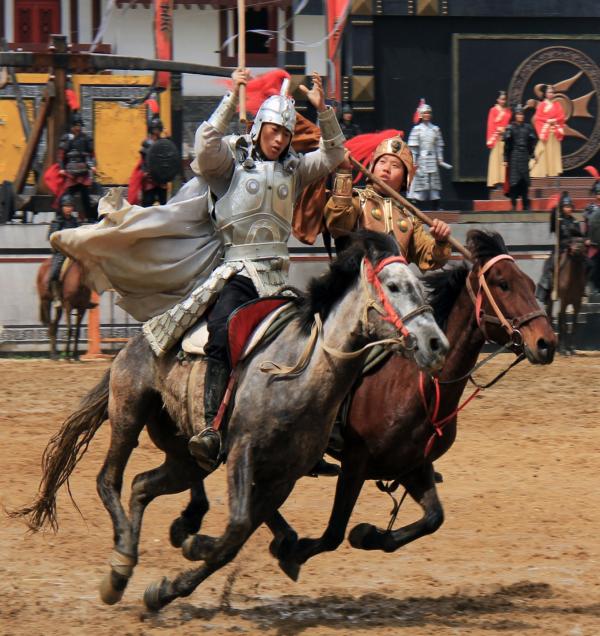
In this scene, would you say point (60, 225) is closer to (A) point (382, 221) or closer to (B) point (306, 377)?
(A) point (382, 221)

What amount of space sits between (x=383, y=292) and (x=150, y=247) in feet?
5.31

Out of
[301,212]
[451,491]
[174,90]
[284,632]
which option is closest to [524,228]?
[174,90]

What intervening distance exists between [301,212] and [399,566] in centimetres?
190

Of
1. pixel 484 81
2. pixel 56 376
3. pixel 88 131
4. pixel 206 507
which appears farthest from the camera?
pixel 484 81

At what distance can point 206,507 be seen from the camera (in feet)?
23.3

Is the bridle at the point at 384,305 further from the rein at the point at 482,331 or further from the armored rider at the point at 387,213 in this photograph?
the armored rider at the point at 387,213

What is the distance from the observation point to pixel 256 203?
646 centimetres

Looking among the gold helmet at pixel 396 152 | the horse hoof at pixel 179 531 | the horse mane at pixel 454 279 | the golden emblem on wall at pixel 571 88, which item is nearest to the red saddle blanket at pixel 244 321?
the horse mane at pixel 454 279

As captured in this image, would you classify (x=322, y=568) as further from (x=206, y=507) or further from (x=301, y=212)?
(x=301, y=212)

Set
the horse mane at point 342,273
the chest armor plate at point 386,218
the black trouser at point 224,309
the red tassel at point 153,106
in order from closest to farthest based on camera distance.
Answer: the horse mane at point 342,273 → the black trouser at point 224,309 → the chest armor plate at point 386,218 → the red tassel at point 153,106

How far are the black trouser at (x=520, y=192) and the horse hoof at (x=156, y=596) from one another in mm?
12534

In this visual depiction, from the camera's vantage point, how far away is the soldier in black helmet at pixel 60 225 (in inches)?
567

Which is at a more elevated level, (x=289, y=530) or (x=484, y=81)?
(x=484, y=81)

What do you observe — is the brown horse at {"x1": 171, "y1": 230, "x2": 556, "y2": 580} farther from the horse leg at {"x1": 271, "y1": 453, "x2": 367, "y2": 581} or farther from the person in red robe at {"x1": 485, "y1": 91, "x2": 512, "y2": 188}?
the person in red robe at {"x1": 485, "y1": 91, "x2": 512, "y2": 188}
